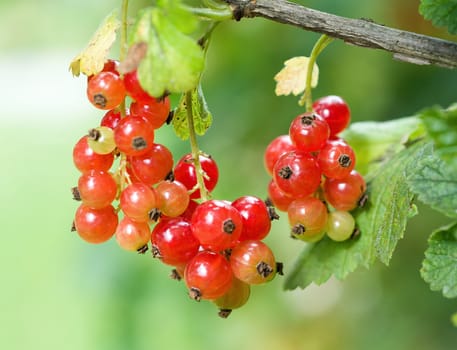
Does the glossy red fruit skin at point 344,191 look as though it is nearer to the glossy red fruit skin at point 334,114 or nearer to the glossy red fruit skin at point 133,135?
the glossy red fruit skin at point 334,114

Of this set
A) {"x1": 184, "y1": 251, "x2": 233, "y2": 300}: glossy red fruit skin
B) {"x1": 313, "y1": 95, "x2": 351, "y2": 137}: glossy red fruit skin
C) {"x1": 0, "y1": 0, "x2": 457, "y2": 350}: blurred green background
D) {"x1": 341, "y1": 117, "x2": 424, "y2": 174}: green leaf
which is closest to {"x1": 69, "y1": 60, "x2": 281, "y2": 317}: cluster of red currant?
{"x1": 184, "y1": 251, "x2": 233, "y2": 300}: glossy red fruit skin

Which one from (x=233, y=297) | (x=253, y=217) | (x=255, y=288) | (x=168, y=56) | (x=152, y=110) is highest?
(x=168, y=56)

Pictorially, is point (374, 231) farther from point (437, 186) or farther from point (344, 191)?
point (437, 186)

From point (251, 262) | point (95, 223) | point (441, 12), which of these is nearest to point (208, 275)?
point (251, 262)

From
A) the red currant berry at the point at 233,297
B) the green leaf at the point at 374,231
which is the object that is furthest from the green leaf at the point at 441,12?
the red currant berry at the point at 233,297

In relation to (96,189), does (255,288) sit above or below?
below

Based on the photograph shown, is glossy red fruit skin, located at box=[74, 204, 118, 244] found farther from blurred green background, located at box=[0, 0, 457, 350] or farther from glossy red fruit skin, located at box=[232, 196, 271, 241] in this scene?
blurred green background, located at box=[0, 0, 457, 350]

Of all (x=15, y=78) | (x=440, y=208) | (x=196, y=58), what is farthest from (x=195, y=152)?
(x=15, y=78)
